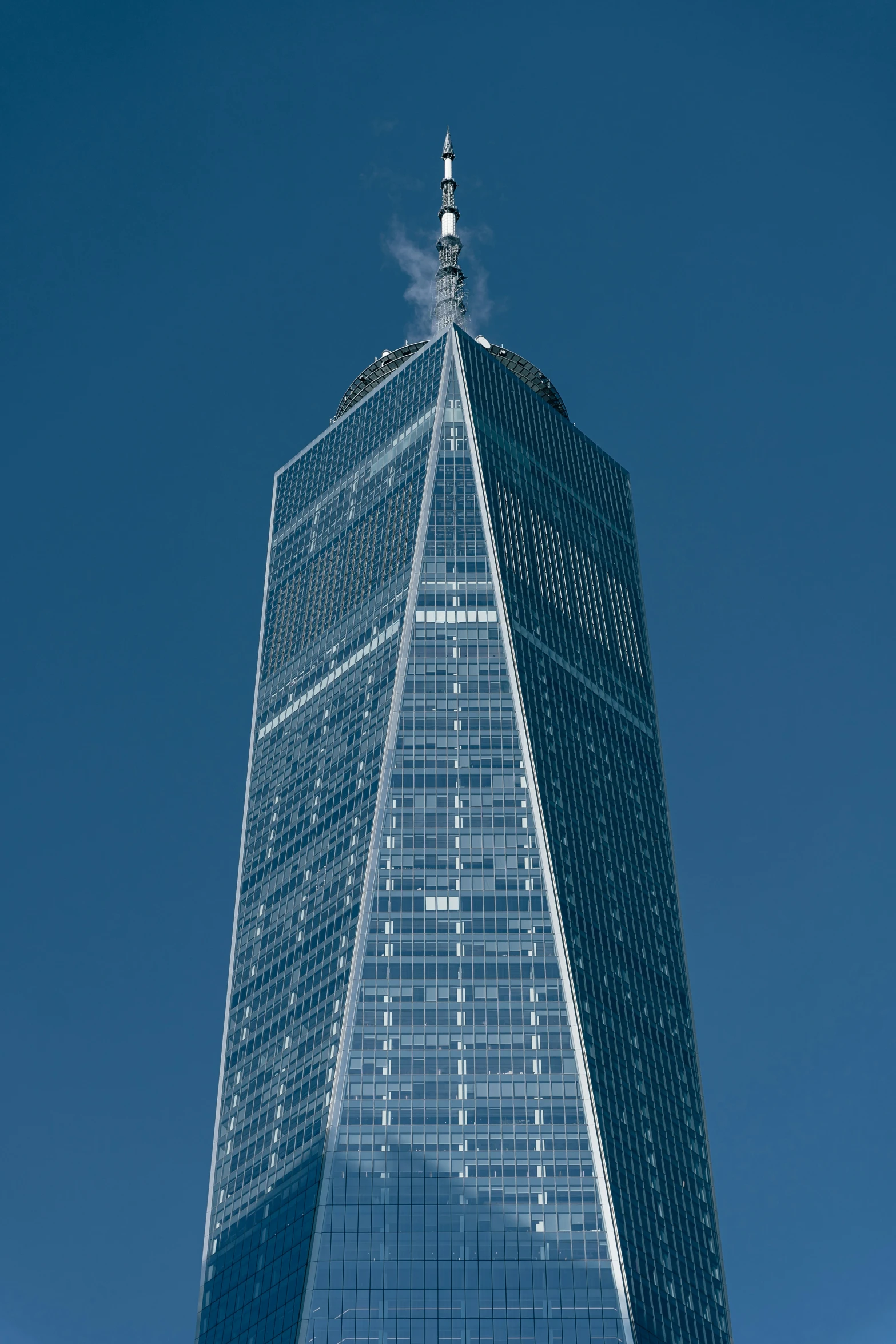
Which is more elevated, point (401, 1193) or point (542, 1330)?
point (401, 1193)

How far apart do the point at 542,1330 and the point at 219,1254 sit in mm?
32202

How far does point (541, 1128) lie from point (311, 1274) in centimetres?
2387

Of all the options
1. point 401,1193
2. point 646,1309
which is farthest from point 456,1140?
point 646,1309

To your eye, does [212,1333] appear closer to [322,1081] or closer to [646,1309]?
[322,1081]

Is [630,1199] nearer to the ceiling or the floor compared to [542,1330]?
nearer to the ceiling

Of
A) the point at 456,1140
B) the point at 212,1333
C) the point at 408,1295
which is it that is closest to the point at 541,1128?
the point at 456,1140

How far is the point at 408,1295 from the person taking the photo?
184 metres

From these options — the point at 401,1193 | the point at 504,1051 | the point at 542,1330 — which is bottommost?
the point at 542,1330

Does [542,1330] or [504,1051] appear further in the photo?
[504,1051]

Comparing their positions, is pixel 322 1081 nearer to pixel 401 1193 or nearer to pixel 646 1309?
pixel 401 1193

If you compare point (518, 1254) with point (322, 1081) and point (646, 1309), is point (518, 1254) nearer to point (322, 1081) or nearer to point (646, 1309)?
point (646, 1309)

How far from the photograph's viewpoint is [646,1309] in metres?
189

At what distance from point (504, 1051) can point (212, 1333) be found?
35.1 metres

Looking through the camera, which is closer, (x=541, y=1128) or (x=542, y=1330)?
(x=542, y=1330)
